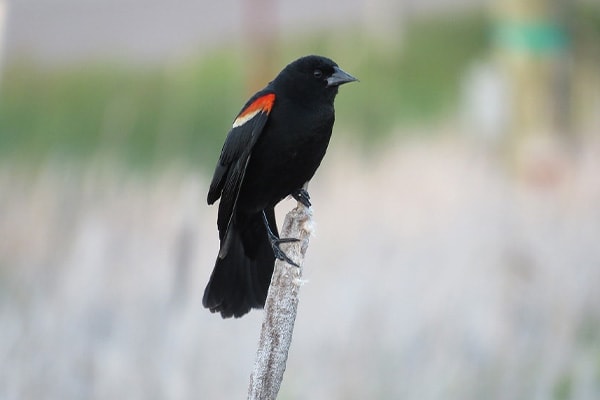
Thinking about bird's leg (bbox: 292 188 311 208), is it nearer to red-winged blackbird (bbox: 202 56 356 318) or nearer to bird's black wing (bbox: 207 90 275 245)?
red-winged blackbird (bbox: 202 56 356 318)

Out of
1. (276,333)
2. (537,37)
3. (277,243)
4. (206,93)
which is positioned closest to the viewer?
(276,333)

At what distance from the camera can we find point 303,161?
2.36 m

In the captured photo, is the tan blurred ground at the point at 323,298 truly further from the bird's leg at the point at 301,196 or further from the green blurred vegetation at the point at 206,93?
the green blurred vegetation at the point at 206,93

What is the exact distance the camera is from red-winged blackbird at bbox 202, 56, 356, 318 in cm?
229

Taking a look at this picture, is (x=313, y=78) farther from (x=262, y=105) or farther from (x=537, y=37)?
(x=537, y=37)

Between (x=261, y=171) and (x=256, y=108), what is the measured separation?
169 millimetres

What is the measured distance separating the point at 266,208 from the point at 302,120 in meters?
0.26

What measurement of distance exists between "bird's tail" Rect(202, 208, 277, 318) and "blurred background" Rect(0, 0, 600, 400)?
160 millimetres

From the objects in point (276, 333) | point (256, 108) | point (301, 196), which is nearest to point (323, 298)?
point (301, 196)

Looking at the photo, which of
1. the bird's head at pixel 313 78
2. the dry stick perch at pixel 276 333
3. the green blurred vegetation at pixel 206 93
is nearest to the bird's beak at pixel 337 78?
the bird's head at pixel 313 78

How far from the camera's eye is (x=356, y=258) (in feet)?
12.2

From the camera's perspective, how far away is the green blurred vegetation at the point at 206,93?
19.7 feet

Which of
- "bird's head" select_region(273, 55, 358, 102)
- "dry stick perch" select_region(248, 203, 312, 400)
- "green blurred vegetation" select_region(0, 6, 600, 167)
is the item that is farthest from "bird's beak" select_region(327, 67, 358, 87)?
"green blurred vegetation" select_region(0, 6, 600, 167)

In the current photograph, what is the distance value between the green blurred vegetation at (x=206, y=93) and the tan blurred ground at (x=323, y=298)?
1216mm
